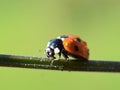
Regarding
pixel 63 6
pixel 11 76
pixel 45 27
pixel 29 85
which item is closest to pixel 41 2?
pixel 63 6

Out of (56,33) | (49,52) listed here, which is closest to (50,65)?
(49,52)

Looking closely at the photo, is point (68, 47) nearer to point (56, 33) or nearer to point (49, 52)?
point (49, 52)

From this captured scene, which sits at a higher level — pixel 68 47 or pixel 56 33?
pixel 56 33

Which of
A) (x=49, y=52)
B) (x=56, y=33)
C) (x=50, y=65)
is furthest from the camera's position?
(x=56, y=33)

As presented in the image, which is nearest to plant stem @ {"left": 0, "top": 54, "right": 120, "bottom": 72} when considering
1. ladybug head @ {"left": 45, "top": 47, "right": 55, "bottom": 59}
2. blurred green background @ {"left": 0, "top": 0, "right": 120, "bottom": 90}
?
ladybug head @ {"left": 45, "top": 47, "right": 55, "bottom": 59}

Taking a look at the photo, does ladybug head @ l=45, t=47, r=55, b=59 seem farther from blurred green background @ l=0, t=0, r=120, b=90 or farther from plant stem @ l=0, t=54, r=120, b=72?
blurred green background @ l=0, t=0, r=120, b=90

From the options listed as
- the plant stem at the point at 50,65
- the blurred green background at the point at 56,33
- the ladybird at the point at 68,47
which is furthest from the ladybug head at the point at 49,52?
the blurred green background at the point at 56,33

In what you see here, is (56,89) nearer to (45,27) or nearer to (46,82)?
(46,82)
